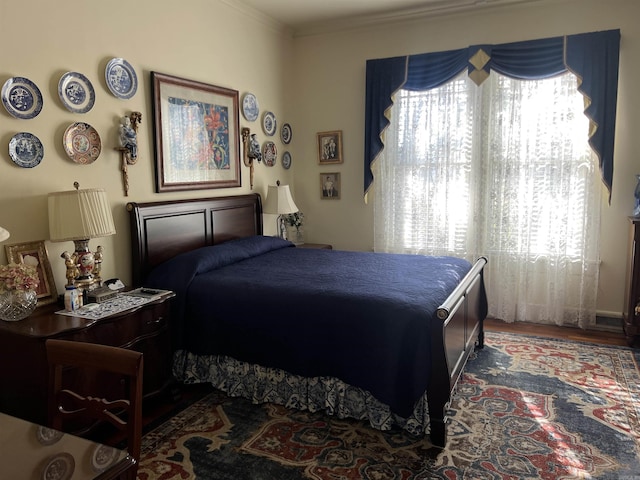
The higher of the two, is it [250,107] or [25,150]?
[250,107]

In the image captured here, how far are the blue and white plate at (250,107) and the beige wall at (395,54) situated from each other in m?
0.74

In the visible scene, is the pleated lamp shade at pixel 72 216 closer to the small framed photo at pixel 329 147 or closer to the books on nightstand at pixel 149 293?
the books on nightstand at pixel 149 293

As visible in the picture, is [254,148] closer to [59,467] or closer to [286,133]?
[286,133]

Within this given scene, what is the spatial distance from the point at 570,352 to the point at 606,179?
1447 millimetres

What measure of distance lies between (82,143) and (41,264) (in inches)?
30.7

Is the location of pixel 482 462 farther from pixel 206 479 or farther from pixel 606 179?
pixel 606 179

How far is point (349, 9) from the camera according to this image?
15.0 ft

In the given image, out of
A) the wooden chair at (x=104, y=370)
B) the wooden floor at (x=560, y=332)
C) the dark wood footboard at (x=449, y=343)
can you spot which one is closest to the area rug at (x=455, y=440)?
the dark wood footboard at (x=449, y=343)

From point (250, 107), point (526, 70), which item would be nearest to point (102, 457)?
point (250, 107)

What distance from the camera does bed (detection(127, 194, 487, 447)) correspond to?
244 cm

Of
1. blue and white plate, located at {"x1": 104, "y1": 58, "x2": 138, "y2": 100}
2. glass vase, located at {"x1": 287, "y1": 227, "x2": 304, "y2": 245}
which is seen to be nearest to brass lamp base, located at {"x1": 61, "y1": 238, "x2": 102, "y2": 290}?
blue and white plate, located at {"x1": 104, "y1": 58, "x2": 138, "y2": 100}

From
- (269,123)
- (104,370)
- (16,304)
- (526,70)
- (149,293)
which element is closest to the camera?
(104,370)

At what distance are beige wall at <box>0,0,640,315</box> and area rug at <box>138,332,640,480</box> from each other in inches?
48.1

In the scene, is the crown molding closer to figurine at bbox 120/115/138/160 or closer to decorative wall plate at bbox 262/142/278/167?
decorative wall plate at bbox 262/142/278/167
